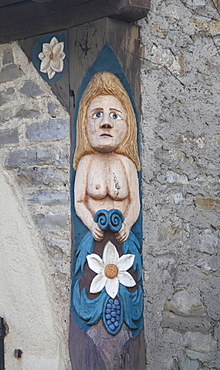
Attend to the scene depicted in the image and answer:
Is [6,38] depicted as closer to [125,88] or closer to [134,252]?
[125,88]

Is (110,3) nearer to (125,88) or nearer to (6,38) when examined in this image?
(125,88)

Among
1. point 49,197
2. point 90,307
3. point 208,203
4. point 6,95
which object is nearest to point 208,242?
point 208,203

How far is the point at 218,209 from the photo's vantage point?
466 cm

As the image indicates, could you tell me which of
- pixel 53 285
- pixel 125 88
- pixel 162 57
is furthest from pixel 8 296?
pixel 162 57

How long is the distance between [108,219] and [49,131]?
0.67 metres

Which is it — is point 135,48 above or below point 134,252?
above

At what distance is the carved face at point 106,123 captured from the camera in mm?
4168

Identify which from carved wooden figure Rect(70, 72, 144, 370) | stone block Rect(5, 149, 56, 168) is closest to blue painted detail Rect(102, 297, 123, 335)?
carved wooden figure Rect(70, 72, 144, 370)

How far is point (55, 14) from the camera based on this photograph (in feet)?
14.3

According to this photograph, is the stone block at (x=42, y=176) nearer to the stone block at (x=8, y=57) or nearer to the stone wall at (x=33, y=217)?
the stone wall at (x=33, y=217)

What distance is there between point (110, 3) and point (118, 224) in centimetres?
123

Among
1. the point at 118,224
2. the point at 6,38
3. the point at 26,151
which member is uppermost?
the point at 6,38

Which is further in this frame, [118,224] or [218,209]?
[218,209]

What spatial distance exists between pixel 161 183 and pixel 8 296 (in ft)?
3.72
